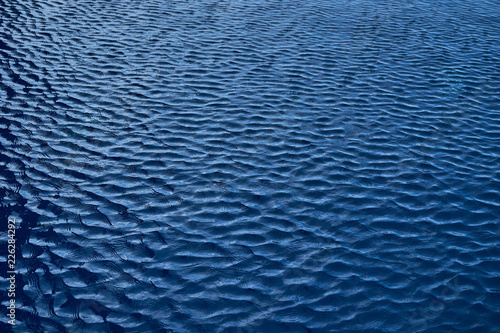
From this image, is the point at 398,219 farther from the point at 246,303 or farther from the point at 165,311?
the point at 165,311

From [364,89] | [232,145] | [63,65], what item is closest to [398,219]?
[232,145]

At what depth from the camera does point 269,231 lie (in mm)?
23375

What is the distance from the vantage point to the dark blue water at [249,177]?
65.5 ft

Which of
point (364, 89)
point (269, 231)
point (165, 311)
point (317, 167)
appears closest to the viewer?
point (165, 311)

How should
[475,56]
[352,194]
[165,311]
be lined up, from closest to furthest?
[165,311], [352,194], [475,56]

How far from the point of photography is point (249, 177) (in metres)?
26.7

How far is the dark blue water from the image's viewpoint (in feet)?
65.5

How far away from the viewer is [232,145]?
29.2 m

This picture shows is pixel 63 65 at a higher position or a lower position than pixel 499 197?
higher

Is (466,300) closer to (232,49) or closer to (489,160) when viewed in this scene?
(489,160)

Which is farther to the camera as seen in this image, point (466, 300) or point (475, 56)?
point (475, 56)

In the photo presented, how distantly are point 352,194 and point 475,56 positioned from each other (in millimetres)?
21069

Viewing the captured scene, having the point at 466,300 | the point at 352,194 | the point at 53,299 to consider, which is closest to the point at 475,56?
the point at 352,194

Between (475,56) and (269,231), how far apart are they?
25568 mm
